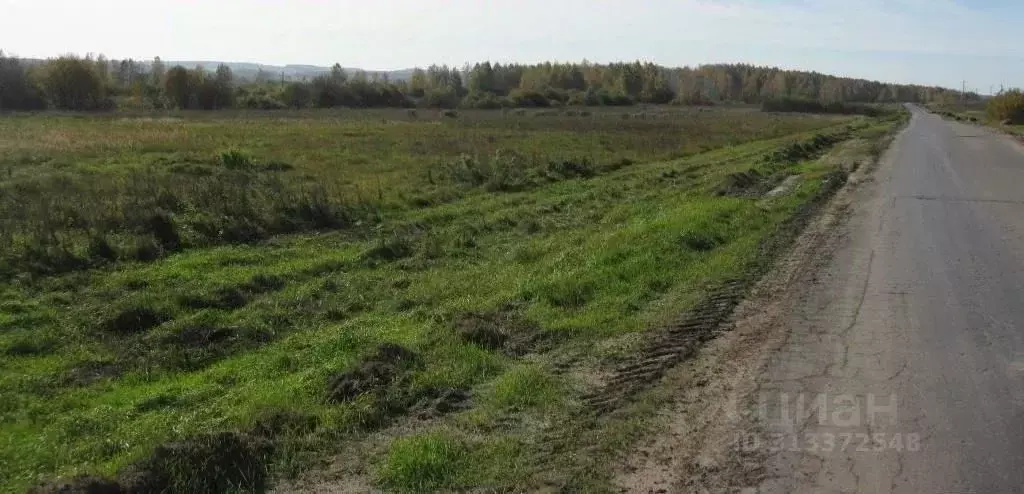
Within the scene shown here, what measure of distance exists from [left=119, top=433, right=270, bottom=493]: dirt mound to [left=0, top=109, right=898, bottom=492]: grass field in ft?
0.05

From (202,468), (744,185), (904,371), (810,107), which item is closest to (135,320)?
(202,468)

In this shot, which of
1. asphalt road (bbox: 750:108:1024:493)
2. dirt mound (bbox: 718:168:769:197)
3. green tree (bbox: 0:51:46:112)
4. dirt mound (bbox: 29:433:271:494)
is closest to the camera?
dirt mound (bbox: 29:433:271:494)

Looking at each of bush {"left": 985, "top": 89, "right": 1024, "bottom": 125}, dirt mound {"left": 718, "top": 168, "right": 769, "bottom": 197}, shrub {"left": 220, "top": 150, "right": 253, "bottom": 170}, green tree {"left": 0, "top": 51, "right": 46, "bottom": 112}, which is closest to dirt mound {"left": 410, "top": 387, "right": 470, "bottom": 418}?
dirt mound {"left": 718, "top": 168, "right": 769, "bottom": 197}

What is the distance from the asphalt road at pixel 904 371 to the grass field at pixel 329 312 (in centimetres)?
135

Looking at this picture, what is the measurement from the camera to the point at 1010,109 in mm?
63406

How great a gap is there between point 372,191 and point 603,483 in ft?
51.7

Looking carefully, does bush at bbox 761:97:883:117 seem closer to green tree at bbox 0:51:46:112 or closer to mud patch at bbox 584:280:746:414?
green tree at bbox 0:51:46:112

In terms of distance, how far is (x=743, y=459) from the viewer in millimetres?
5164

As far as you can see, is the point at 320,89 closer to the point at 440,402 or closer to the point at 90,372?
the point at 90,372

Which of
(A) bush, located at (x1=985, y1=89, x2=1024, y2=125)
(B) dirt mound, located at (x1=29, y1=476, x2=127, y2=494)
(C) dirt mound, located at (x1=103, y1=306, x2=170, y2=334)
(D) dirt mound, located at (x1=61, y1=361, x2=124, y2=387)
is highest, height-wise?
(A) bush, located at (x1=985, y1=89, x2=1024, y2=125)

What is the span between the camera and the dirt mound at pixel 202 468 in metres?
4.78

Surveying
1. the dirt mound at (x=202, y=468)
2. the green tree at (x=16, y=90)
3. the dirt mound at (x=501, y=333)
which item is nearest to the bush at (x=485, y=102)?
the green tree at (x=16, y=90)

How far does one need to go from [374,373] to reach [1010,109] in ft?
236

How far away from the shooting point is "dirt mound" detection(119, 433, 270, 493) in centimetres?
478
